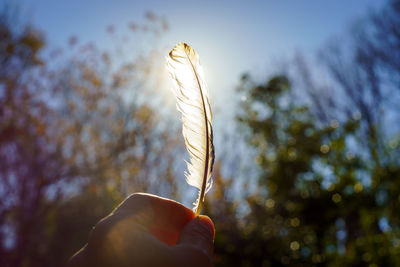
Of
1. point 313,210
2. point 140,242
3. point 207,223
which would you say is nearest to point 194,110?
point 207,223

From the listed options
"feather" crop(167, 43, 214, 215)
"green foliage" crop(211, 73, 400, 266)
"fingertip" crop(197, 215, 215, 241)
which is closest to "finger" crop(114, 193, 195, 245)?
"fingertip" crop(197, 215, 215, 241)

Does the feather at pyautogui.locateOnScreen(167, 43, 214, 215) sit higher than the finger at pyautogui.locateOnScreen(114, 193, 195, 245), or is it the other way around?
the feather at pyautogui.locateOnScreen(167, 43, 214, 215)

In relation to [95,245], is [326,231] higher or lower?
lower

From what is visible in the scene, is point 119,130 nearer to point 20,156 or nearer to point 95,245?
point 20,156

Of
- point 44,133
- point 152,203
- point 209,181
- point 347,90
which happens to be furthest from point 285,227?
point 44,133

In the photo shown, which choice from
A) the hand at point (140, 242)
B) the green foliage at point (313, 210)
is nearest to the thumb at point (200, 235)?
the hand at point (140, 242)

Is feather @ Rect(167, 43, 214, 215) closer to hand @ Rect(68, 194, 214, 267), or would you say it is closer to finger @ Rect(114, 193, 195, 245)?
finger @ Rect(114, 193, 195, 245)

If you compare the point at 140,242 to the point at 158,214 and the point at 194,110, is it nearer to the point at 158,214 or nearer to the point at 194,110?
the point at 158,214
